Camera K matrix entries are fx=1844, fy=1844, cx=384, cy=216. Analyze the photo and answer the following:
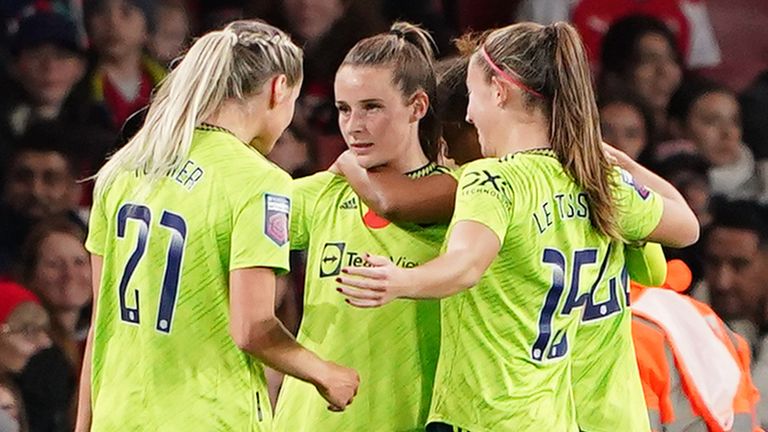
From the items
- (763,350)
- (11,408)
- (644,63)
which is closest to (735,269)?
(763,350)

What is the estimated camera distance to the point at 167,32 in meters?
6.82

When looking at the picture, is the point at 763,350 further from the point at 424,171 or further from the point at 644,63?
the point at 424,171

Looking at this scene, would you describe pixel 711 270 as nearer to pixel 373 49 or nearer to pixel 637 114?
pixel 637 114

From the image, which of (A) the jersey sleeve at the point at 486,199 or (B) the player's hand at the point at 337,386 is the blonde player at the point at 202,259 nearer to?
(B) the player's hand at the point at 337,386

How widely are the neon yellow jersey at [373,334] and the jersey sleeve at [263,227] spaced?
0.36m

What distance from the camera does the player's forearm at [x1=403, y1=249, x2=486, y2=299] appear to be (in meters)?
3.38

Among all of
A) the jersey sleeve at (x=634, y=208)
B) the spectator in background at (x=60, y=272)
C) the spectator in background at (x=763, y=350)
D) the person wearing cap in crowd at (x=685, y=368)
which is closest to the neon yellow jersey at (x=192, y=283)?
the jersey sleeve at (x=634, y=208)

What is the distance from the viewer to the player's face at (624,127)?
727 centimetres

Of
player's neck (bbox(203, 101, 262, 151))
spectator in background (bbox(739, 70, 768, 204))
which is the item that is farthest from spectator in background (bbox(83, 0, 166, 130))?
player's neck (bbox(203, 101, 262, 151))

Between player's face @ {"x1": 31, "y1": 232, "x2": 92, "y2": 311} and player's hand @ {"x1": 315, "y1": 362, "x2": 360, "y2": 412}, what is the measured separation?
2.80m

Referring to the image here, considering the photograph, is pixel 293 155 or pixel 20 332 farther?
pixel 293 155


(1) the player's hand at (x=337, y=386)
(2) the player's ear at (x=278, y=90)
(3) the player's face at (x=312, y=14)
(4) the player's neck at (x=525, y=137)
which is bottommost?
(3) the player's face at (x=312, y=14)

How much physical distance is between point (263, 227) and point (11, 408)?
2554 millimetres

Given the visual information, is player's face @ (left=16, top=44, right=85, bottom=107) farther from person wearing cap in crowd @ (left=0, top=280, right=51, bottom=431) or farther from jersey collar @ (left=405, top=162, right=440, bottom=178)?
jersey collar @ (left=405, top=162, right=440, bottom=178)
